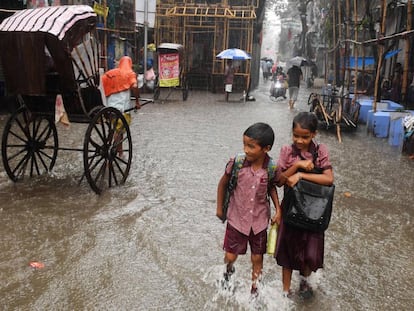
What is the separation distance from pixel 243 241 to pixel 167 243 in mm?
1372

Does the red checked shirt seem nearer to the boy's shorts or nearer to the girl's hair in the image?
the boy's shorts

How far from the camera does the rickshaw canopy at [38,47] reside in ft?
16.0

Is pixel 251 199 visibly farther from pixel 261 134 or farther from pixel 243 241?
pixel 261 134

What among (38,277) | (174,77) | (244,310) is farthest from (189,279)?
(174,77)

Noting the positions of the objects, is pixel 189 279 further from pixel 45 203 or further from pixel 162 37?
pixel 162 37

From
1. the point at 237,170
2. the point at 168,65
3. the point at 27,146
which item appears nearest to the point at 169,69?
the point at 168,65

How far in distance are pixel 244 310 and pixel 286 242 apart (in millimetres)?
585

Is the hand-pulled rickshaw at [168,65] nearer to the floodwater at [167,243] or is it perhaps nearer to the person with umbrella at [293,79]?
the person with umbrella at [293,79]

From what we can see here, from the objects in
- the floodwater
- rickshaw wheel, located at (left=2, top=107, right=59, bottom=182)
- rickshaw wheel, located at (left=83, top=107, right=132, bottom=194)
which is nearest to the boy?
the floodwater

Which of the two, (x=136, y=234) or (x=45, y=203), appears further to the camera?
(x=45, y=203)

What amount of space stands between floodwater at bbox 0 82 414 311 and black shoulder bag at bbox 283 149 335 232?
745mm

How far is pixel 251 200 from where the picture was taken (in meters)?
3.02

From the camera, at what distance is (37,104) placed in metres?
5.57

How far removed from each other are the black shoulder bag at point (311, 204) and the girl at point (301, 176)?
0.14ft
